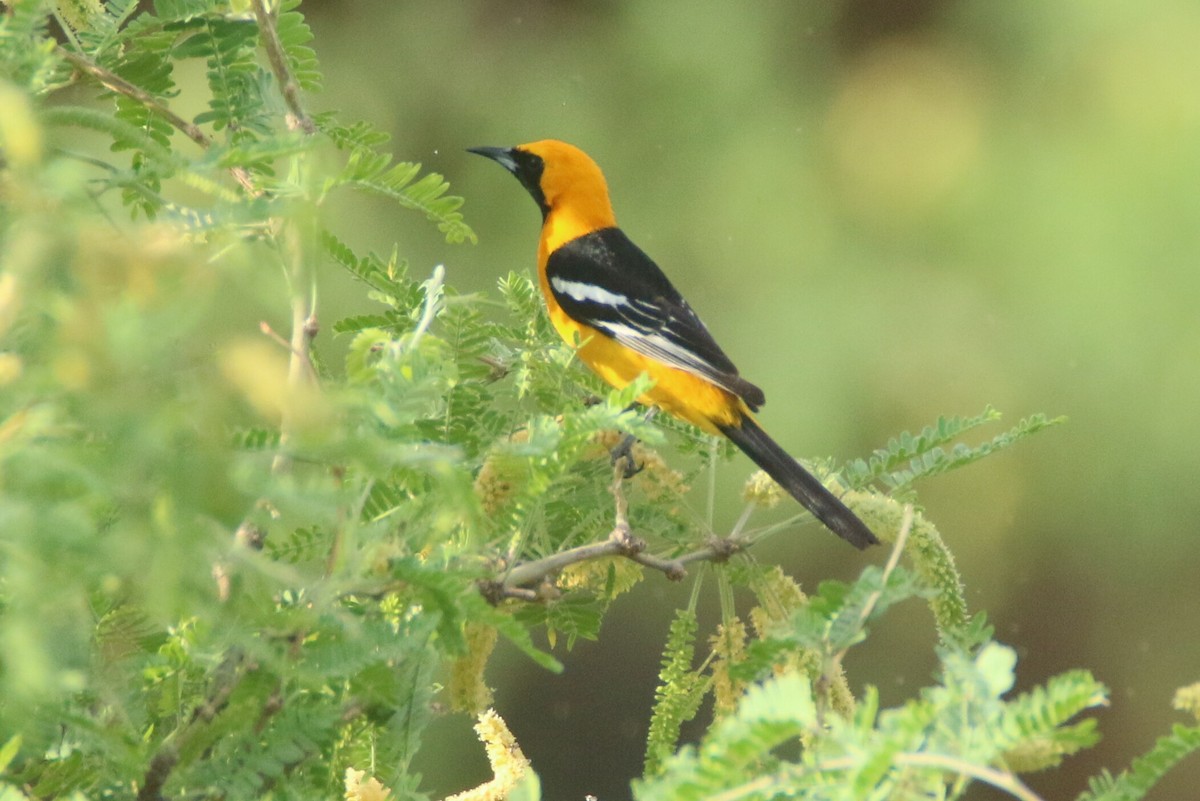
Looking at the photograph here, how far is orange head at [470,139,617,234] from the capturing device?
322 cm

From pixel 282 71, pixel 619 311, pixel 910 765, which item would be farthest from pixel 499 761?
pixel 619 311

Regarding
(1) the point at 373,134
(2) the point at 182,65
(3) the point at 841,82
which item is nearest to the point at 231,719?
(1) the point at 373,134

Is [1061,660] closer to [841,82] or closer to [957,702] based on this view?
[841,82]

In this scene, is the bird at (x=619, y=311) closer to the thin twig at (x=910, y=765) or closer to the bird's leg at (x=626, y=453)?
the bird's leg at (x=626, y=453)

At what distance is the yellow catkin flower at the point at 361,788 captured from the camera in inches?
36.4

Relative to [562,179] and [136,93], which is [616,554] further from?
[562,179]

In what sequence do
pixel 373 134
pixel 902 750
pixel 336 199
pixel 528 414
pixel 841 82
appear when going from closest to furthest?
pixel 902 750
pixel 528 414
pixel 373 134
pixel 336 199
pixel 841 82

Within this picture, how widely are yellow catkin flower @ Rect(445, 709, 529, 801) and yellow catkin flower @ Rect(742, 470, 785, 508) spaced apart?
0.30 m

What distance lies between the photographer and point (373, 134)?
131cm

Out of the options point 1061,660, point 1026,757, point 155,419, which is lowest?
point 1061,660

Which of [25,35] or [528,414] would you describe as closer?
[25,35]

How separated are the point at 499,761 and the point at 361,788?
169 millimetres

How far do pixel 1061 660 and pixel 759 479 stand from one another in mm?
3681

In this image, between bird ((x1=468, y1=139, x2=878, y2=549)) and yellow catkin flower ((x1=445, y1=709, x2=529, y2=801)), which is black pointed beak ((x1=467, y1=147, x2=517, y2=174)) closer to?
bird ((x1=468, y1=139, x2=878, y2=549))
